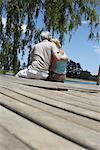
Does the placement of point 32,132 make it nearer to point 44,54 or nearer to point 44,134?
point 44,134

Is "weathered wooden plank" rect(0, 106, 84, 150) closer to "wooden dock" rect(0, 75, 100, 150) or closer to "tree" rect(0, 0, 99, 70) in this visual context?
"wooden dock" rect(0, 75, 100, 150)

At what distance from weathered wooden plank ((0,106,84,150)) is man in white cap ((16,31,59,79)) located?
16.2ft

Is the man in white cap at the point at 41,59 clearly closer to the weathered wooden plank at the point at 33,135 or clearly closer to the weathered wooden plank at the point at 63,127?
the weathered wooden plank at the point at 63,127

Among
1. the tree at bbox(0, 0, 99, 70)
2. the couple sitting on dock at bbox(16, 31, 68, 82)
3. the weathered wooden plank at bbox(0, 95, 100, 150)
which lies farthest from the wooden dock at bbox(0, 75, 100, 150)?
the tree at bbox(0, 0, 99, 70)

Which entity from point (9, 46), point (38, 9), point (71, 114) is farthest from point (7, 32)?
point (71, 114)

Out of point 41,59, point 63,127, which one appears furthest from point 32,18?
point 63,127

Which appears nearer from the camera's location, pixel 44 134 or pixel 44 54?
pixel 44 134

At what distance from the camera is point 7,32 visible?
37.4 feet

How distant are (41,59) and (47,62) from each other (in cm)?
12

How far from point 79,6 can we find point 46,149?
11332 mm

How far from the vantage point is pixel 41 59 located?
21.9 ft

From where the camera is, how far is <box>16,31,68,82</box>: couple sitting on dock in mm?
6375

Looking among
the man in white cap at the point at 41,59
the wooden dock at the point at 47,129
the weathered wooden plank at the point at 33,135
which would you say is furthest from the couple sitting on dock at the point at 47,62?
the weathered wooden plank at the point at 33,135

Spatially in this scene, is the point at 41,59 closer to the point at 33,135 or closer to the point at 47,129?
the point at 47,129
